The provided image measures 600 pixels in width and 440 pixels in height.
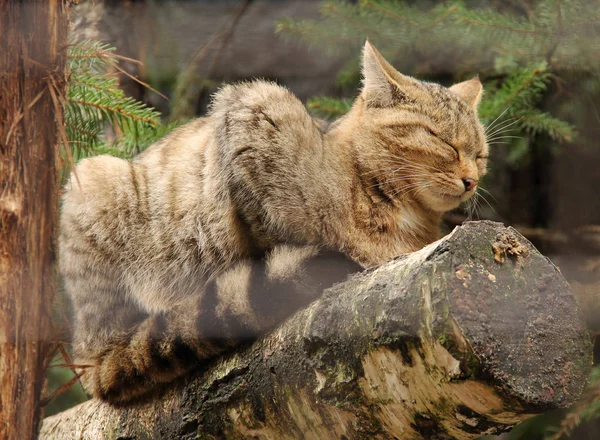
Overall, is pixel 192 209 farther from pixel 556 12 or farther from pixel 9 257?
pixel 556 12

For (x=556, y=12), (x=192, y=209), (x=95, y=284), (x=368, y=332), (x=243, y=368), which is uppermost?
(x=556, y=12)

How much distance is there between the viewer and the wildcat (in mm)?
1452

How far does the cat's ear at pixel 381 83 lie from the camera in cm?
172

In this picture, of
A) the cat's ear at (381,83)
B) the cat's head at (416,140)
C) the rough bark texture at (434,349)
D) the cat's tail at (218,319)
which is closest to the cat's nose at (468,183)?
the cat's head at (416,140)

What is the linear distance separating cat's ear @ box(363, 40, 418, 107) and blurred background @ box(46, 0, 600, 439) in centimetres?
54

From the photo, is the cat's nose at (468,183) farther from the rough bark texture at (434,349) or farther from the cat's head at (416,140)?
the rough bark texture at (434,349)

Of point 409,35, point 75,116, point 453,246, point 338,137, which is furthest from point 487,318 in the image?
point 409,35

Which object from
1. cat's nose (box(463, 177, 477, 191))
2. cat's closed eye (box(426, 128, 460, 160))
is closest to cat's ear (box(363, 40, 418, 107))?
cat's closed eye (box(426, 128, 460, 160))

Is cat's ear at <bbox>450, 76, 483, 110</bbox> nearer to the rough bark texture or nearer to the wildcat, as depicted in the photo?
the wildcat

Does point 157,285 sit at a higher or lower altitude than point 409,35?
lower

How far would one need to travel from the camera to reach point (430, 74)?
279 cm

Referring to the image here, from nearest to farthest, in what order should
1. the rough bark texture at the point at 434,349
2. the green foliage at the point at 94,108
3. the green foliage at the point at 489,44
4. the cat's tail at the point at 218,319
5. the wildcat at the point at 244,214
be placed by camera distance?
the rough bark texture at the point at 434,349
the cat's tail at the point at 218,319
the wildcat at the point at 244,214
the green foliage at the point at 94,108
the green foliage at the point at 489,44

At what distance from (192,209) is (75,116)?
576 millimetres

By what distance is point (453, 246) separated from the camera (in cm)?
101
